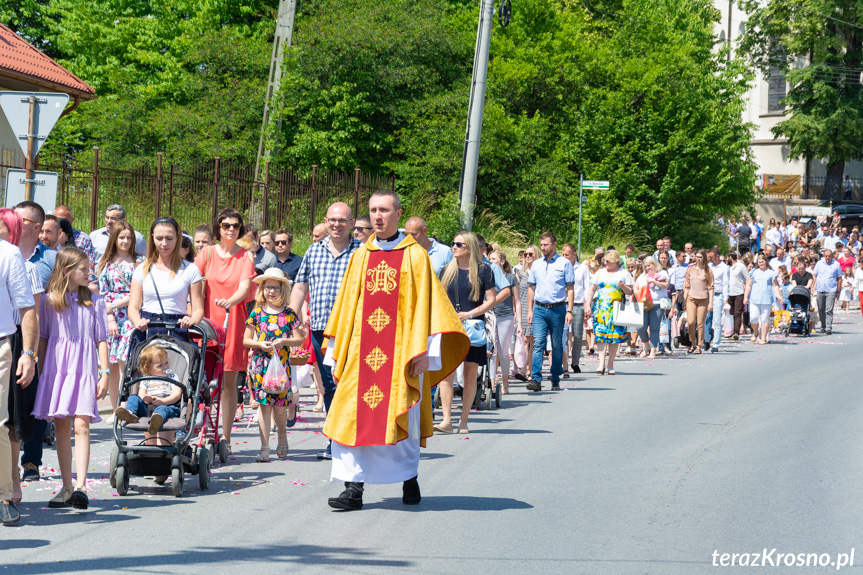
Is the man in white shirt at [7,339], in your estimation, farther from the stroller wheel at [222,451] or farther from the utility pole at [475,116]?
the utility pole at [475,116]

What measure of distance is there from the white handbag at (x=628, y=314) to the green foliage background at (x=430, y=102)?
926 cm

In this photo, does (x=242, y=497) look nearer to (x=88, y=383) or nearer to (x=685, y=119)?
(x=88, y=383)

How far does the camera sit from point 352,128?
30.9 meters

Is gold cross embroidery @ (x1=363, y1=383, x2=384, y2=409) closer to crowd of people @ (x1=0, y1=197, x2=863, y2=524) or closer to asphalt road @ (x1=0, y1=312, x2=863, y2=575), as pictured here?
crowd of people @ (x1=0, y1=197, x2=863, y2=524)

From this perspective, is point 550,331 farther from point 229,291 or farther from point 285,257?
point 229,291

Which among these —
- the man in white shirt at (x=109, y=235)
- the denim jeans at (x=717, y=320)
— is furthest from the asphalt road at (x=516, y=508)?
the denim jeans at (x=717, y=320)

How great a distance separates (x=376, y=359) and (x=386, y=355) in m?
0.07

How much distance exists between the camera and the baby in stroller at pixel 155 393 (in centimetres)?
829

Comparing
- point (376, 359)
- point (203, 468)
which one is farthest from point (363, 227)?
point (203, 468)

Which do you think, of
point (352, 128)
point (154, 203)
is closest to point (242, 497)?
point (154, 203)

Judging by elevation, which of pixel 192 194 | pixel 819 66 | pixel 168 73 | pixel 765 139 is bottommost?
pixel 192 194

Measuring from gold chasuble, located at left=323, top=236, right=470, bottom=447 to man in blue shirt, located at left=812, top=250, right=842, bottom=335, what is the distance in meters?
22.3

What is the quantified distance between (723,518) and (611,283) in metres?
10.0

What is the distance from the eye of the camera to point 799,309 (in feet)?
91.0
